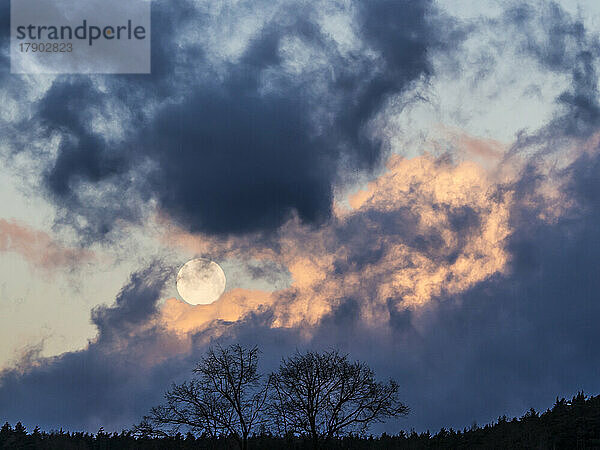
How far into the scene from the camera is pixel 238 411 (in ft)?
225

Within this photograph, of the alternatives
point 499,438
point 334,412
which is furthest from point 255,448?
point 499,438

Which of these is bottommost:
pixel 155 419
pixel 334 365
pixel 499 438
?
pixel 499 438

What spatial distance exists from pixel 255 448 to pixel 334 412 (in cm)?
1023

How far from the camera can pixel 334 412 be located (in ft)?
232

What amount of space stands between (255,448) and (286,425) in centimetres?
477

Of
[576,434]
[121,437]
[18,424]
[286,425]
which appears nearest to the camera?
[576,434]

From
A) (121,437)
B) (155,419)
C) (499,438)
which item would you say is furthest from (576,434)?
(121,437)

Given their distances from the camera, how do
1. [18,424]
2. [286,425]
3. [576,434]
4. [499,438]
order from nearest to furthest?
[576,434], [499,438], [286,425], [18,424]

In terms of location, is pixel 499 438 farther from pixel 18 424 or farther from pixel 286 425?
pixel 18 424

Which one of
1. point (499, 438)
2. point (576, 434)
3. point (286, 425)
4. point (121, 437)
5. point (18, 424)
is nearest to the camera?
point (576, 434)

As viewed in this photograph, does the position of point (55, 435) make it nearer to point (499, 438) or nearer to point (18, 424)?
point (18, 424)

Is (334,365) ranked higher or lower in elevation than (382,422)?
higher

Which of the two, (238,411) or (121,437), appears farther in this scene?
(121,437)

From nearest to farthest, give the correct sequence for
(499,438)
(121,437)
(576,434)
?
1. (576,434)
2. (499,438)
3. (121,437)
